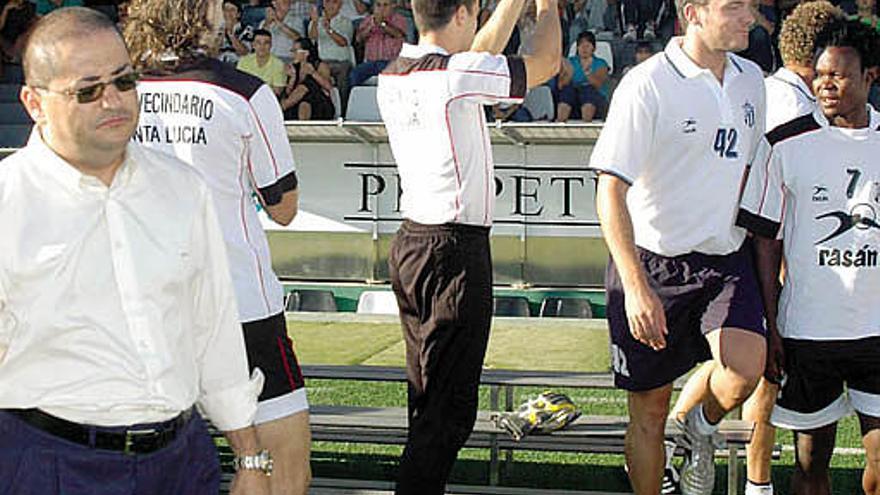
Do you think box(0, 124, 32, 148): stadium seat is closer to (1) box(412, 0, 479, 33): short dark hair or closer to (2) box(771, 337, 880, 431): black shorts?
(1) box(412, 0, 479, 33): short dark hair

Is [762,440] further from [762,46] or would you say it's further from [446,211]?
[762,46]

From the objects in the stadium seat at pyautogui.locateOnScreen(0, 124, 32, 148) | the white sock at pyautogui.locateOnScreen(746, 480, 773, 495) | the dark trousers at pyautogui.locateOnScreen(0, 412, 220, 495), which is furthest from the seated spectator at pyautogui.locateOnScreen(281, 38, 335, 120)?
the dark trousers at pyautogui.locateOnScreen(0, 412, 220, 495)

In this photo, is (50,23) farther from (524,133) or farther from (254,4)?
(254,4)

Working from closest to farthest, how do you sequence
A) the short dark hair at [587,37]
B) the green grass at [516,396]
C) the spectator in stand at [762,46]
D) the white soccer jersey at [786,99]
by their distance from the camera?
the white soccer jersey at [786,99] → the green grass at [516,396] → the spectator in stand at [762,46] → the short dark hair at [587,37]

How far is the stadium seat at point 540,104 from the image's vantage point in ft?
44.9

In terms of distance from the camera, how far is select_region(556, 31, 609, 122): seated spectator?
543 inches

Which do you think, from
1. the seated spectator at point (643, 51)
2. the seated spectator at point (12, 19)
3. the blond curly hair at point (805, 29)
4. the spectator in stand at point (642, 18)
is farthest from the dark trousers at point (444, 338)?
the seated spectator at point (12, 19)

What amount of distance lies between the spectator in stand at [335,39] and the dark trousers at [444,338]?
1002 cm

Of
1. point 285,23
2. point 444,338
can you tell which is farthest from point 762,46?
point 444,338

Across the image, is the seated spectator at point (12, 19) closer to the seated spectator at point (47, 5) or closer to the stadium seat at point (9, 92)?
the stadium seat at point (9, 92)

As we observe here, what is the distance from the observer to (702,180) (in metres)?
5.02

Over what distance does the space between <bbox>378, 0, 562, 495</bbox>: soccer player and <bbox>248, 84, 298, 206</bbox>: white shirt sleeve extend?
82 cm

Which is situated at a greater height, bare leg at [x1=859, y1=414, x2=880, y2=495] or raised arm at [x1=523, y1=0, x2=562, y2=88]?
raised arm at [x1=523, y1=0, x2=562, y2=88]

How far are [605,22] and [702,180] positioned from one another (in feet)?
36.4
